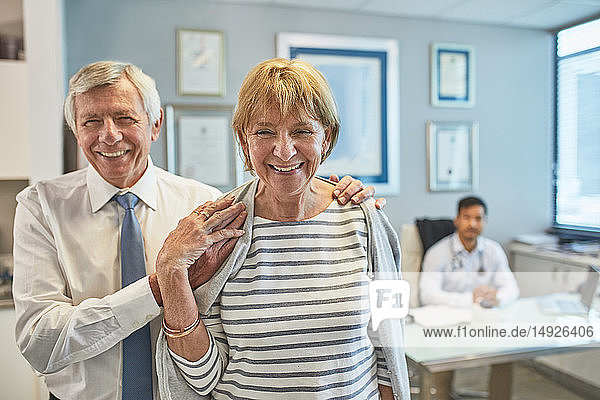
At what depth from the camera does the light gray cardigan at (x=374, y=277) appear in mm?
930

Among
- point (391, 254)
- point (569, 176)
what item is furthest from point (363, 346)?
point (569, 176)

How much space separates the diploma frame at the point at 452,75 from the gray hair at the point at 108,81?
227cm

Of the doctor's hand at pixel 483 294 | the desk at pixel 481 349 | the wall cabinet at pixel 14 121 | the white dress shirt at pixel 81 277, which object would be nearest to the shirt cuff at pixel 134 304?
the white dress shirt at pixel 81 277

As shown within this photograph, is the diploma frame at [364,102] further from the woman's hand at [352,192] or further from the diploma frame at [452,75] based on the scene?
the woman's hand at [352,192]

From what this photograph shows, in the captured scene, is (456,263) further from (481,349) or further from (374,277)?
(374,277)

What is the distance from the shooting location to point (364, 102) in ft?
9.56

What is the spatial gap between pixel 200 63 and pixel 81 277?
1.80 meters

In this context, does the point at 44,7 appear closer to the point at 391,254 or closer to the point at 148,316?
the point at 148,316

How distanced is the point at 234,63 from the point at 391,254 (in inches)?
75.8

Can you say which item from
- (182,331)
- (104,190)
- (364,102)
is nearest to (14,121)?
(104,190)

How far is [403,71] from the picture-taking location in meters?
2.98

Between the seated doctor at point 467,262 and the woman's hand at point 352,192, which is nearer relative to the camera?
the woman's hand at point 352,192

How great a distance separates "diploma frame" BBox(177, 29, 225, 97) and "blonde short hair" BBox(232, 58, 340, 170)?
180cm

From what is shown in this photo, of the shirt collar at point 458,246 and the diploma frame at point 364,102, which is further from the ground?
the diploma frame at point 364,102
